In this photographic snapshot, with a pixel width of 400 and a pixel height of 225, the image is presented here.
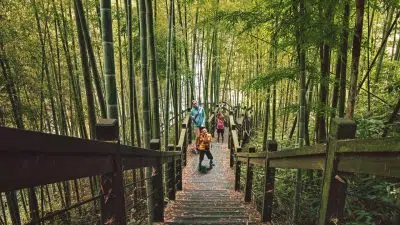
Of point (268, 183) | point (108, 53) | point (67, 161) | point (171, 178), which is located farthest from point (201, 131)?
point (67, 161)

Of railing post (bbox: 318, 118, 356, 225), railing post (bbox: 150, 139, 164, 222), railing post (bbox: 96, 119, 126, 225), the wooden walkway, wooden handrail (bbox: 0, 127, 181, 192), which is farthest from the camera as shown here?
the wooden walkway

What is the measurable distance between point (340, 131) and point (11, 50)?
5.18m

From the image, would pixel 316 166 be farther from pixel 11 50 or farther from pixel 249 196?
pixel 11 50

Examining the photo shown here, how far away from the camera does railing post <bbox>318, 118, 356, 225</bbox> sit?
1801 mm

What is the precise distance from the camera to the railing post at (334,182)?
1.80 metres

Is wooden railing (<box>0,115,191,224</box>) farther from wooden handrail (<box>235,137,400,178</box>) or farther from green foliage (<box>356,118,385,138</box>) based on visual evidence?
green foliage (<box>356,118,385,138</box>)

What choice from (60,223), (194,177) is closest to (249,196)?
(194,177)

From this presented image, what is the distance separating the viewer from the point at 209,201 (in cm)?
559

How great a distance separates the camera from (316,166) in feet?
7.13

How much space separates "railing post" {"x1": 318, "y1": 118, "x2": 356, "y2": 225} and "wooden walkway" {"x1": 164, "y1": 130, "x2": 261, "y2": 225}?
2246 millimetres

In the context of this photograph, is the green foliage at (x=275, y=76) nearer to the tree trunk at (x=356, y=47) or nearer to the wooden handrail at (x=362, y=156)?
the tree trunk at (x=356, y=47)

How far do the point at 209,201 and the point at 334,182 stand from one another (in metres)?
3.92

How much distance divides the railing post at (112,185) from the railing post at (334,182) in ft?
3.93

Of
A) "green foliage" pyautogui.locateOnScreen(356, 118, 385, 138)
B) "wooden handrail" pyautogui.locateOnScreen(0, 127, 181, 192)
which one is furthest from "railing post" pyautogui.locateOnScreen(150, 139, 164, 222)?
"green foliage" pyautogui.locateOnScreen(356, 118, 385, 138)
